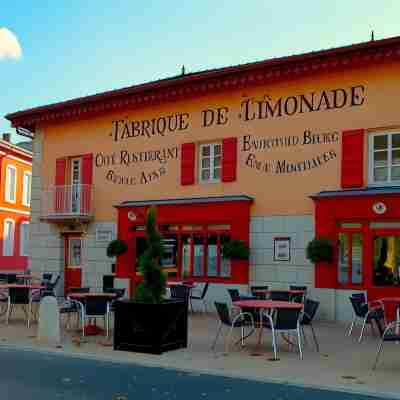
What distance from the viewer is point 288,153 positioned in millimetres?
14672

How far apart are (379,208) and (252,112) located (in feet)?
13.6

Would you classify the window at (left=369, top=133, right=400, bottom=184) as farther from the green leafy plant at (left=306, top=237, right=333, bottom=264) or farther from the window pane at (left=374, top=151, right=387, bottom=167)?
the green leafy plant at (left=306, top=237, right=333, bottom=264)

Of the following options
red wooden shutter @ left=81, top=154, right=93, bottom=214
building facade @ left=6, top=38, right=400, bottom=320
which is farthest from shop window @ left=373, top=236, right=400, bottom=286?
red wooden shutter @ left=81, top=154, right=93, bottom=214

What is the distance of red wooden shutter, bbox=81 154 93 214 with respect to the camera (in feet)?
59.5

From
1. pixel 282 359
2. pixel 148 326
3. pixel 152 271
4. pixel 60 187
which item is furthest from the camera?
pixel 60 187

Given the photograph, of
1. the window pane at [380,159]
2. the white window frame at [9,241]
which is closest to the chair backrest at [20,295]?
the window pane at [380,159]

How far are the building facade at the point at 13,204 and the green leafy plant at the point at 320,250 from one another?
19729 mm

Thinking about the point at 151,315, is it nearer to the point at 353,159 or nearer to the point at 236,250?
the point at 236,250

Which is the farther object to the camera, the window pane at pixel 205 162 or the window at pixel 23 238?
the window at pixel 23 238

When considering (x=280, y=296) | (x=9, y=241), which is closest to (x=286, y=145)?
(x=280, y=296)

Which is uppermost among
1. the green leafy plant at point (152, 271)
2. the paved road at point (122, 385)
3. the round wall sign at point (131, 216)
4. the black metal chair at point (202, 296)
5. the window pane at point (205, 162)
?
the window pane at point (205, 162)

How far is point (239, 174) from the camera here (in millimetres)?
15398

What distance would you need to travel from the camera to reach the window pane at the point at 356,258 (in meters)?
13.5

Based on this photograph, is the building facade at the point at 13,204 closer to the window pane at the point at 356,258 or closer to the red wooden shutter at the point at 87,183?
the red wooden shutter at the point at 87,183
